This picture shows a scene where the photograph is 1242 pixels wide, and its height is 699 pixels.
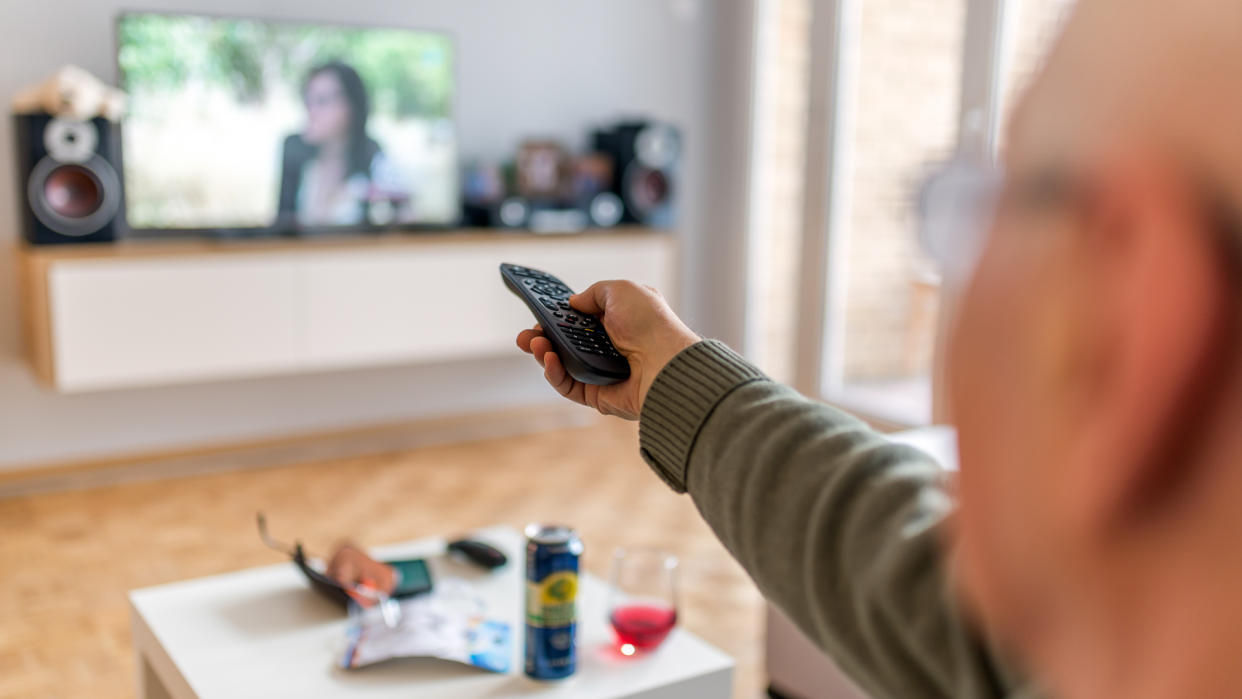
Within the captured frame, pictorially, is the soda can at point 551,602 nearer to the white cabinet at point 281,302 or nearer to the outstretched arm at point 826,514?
the outstretched arm at point 826,514

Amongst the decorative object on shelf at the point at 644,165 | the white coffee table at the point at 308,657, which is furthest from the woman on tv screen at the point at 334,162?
the white coffee table at the point at 308,657

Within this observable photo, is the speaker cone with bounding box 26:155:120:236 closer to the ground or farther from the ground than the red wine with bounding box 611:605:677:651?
farther from the ground

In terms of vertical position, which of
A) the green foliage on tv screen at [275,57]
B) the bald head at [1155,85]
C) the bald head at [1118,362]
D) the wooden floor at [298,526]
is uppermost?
the green foliage on tv screen at [275,57]

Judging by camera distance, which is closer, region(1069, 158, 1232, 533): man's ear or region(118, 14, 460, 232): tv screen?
region(1069, 158, 1232, 533): man's ear

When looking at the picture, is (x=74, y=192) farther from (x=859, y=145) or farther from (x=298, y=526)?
(x=859, y=145)

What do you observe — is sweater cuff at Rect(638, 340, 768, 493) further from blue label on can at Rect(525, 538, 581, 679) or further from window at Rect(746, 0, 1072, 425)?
window at Rect(746, 0, 1072, 425)

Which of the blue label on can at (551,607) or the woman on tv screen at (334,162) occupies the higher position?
the woman on tv screen at (334,162)

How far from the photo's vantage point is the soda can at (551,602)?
129 cm

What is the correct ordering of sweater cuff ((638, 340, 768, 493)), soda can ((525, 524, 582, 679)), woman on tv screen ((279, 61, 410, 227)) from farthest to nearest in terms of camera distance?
woman on tv screen ((279, 61, 410, 227)), soda can ((525, 524, 582, 679)), sweater cuff ((638, 340, 768, 493))

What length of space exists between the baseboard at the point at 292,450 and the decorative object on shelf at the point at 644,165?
80cm

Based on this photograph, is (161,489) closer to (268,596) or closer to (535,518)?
(535,518)

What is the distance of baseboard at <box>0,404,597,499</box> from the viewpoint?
10.5ft

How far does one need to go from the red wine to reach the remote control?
0.50 metres

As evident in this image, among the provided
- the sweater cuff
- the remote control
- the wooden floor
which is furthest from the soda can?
the wooden floor
